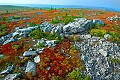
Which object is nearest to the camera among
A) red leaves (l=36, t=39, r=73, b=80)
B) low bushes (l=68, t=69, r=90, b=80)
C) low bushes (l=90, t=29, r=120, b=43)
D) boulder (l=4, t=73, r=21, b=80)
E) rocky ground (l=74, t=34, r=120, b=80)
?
low bushes (l=68, t=69, r=90, b=80)

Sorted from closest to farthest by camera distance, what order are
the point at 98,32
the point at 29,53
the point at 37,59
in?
the point at 37,59 → the point at 29,53 → the point at 98,32

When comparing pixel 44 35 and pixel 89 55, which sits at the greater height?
pixel 44 35

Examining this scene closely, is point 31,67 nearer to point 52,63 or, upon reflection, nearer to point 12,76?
point 12,76

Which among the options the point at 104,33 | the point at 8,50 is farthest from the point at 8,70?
the point at 104,33

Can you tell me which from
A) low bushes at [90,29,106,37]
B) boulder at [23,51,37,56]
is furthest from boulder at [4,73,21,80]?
low bushes at [90,29,106,37]

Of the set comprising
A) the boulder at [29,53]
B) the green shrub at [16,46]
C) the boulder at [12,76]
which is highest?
the green shrub at [16,46]

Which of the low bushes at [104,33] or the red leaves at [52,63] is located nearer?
the red leaves at [52,63]

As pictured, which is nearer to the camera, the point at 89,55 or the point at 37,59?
the point at 37,59

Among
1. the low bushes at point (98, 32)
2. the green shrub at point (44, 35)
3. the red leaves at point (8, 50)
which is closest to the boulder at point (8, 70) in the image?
the red leaves at point (8, 50)

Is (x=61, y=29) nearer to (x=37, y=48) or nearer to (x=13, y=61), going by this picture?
(x=37, y=48)

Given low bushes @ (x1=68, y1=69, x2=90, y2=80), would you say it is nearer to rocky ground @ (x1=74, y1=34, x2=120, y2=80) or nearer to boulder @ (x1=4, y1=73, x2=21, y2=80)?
rocky ground @ (x1=74, y1=34, x2=120, y2=80)

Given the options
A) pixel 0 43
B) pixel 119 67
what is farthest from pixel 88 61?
pixel 0 43

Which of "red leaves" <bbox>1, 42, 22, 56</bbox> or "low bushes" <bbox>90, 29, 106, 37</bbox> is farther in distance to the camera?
"low bushes" <bbox>90, 29, 106, 37</bbox>

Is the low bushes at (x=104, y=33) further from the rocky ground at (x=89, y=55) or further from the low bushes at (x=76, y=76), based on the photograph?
the low bushes at (x=76, y=76)
